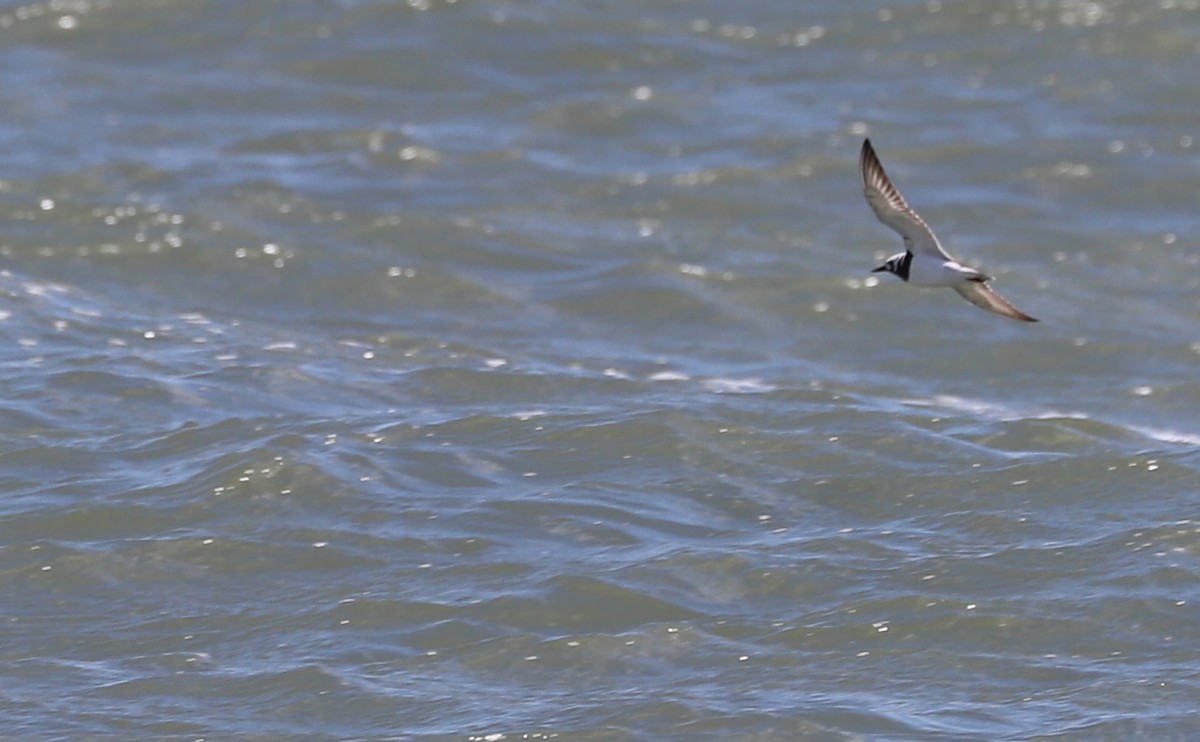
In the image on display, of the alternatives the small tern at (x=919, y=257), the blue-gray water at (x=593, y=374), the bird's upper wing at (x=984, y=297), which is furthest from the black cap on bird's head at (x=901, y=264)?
the blue-gray water at (x=593, y=374)

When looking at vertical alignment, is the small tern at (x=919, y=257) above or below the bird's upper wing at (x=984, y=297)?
above

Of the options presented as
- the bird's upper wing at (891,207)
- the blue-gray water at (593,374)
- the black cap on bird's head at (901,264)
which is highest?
the bird's upper wing at (891,207)

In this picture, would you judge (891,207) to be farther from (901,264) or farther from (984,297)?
(984,297)

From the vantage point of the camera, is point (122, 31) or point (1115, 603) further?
point (122, 31)

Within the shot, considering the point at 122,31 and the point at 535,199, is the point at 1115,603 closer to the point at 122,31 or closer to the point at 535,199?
the point at 535,199

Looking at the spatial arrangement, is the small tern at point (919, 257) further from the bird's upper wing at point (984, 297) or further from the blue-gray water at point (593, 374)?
the blue-gray water at point (593, 374)

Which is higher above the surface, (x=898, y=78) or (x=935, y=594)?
(x=898, y=78)

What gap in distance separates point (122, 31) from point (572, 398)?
738 cm

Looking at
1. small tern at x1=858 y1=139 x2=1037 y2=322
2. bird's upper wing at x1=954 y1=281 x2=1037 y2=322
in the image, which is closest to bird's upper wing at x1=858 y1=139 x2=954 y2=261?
small tern at x1=858 y1=139 x2=1037 y2=322

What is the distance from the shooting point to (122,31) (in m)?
16.2

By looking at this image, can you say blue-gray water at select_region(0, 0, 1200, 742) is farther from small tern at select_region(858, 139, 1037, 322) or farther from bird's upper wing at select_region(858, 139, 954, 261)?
bird's upper wing at select_region(858, 139, 954, 261)

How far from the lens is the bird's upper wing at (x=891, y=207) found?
8391 millimetres

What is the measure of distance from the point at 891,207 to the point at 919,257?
1.92 ft

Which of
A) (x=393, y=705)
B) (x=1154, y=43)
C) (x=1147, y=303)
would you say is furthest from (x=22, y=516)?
(x=1154, y=43)
